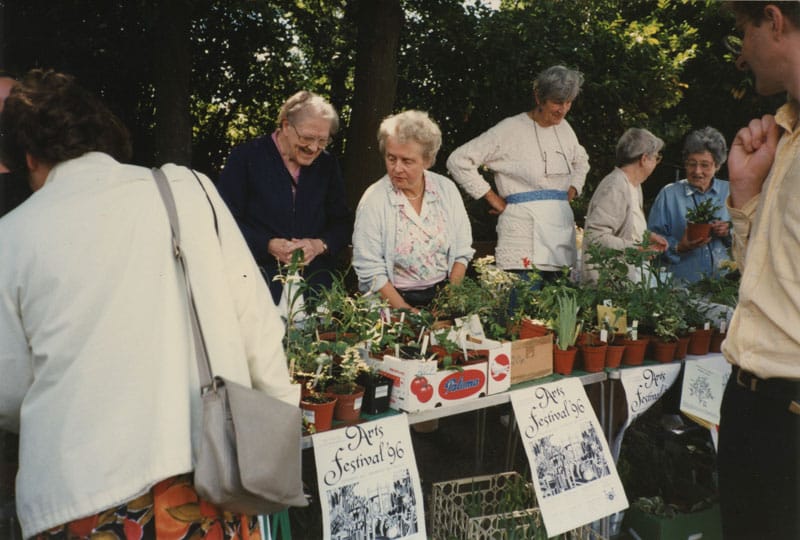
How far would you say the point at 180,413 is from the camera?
134 cm

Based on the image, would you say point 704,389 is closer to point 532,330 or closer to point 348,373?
point 532,330

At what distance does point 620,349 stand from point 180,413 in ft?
6.04

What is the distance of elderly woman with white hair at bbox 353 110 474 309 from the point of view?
286 cm

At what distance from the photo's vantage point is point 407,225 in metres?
2.94

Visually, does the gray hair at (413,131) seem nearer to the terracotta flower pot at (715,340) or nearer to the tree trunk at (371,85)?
the terracotta flower pot at (715,340)

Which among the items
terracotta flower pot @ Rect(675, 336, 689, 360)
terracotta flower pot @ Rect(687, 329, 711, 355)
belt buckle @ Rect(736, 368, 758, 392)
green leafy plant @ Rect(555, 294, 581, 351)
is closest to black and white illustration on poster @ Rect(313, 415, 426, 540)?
green leafy plant @ Rect(555, 294, 581, 351)

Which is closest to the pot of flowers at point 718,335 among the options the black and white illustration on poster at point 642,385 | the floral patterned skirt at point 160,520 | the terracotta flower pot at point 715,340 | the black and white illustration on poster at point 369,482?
the terracotta flower pot at point 715,340

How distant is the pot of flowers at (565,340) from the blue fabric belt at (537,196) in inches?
41.8

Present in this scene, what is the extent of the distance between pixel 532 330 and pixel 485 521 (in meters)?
0.79

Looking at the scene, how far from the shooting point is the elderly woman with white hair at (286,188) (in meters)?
2.85

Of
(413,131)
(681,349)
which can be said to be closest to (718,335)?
(681,349)

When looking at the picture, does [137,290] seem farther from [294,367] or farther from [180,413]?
[294,367]

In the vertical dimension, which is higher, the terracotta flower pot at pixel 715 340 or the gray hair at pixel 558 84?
the gray hair at pixel 558 84

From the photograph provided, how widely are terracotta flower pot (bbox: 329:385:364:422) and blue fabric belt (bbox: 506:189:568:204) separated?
1860 millimetres
